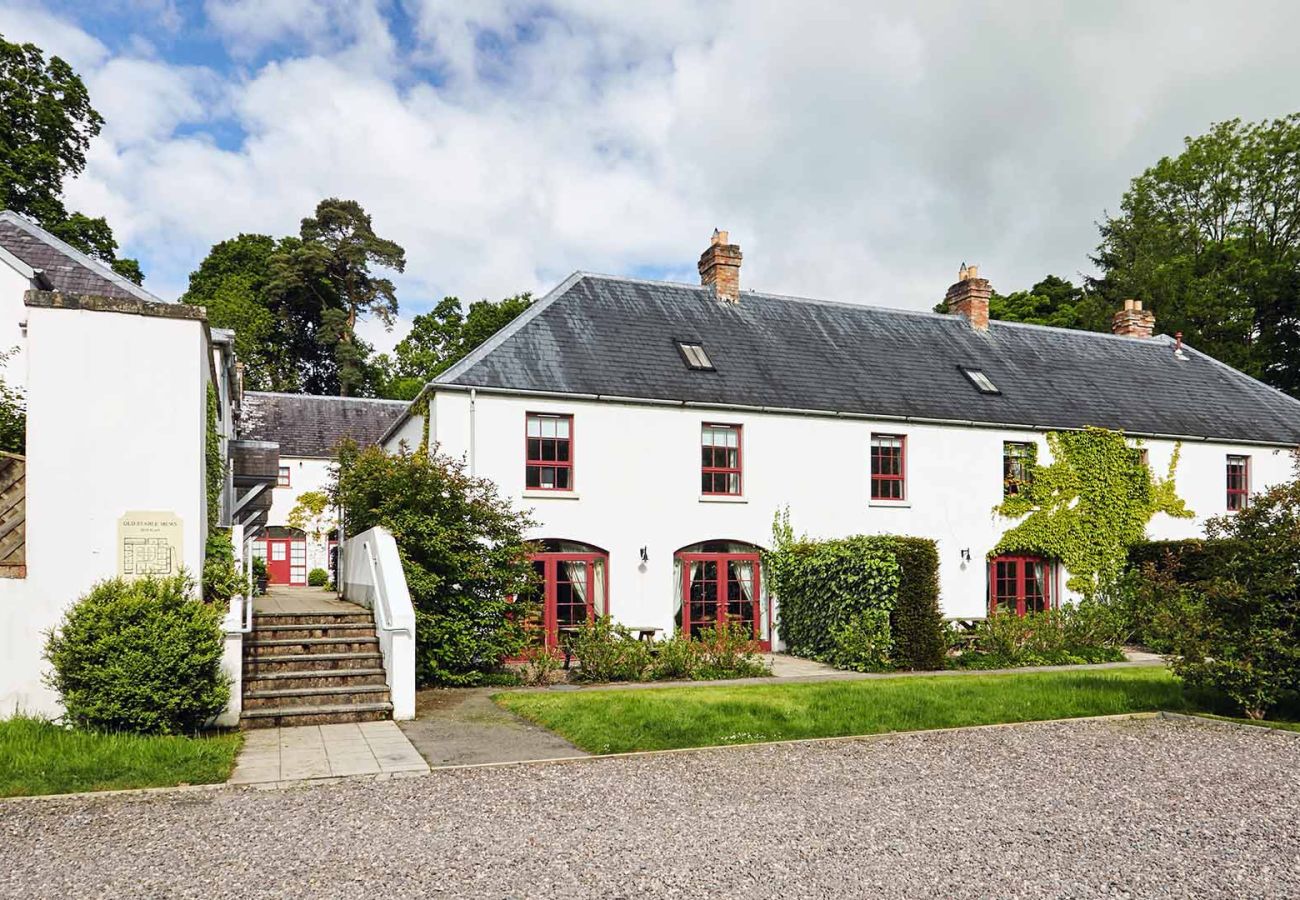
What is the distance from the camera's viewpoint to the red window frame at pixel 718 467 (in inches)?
805

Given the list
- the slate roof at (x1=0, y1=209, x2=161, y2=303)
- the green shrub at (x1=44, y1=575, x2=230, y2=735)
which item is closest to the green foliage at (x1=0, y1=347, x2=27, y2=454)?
the green shrub at (x1=44, y1=575, x2=230, y2=735)

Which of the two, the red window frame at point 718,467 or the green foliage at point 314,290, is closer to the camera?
the red window frame at point 718,467

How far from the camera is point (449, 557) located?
48.6 feet

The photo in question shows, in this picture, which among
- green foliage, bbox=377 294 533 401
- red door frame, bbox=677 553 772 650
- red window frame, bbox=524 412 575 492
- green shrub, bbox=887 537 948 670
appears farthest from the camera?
green foliage, bbox=377 294 533 401

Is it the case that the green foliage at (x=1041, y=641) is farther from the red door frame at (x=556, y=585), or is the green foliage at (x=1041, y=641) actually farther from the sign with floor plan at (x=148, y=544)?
the sign with floor plan at (x=148, y=544)

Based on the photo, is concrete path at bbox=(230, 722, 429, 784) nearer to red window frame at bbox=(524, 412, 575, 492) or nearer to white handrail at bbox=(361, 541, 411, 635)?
white handrail at bbox=(361, 541, 411, 635)

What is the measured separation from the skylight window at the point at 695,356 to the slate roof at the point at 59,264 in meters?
11.0

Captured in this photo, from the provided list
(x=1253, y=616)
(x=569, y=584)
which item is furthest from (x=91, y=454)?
(x=1253, y=616)

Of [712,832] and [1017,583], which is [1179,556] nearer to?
[1017,583]

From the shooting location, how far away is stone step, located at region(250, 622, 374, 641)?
13.6 m

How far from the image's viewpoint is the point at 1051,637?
1895cm

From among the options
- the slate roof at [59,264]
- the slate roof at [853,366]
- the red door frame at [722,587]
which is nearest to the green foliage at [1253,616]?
the red door frame at [722,587]

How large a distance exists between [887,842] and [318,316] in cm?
5456

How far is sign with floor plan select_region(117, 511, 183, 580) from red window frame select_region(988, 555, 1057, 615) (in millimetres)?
17835
